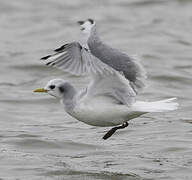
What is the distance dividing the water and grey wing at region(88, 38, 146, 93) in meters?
0.96

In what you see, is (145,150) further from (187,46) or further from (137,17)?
(137,17)

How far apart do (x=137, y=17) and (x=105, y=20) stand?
2.78ft

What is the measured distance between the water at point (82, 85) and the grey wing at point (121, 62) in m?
0.96

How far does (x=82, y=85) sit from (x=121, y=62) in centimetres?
496

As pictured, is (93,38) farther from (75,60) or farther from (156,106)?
(156,106)

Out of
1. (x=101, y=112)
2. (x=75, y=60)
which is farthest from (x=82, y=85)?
(x=75, y=60)

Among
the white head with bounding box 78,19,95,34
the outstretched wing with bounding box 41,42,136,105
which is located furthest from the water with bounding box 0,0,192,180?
the white head with bounding box 78,19,95,34

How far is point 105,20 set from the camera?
1747cm

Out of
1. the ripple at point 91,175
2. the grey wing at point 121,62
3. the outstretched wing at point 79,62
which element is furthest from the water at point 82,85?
the outstretched wing at point 79,62

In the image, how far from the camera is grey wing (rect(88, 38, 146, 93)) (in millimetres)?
7172

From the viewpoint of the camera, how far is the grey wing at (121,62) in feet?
23.5

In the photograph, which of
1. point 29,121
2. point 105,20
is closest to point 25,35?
point 105,20

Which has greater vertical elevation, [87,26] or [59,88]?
[87,26]

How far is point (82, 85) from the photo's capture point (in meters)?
12.4
